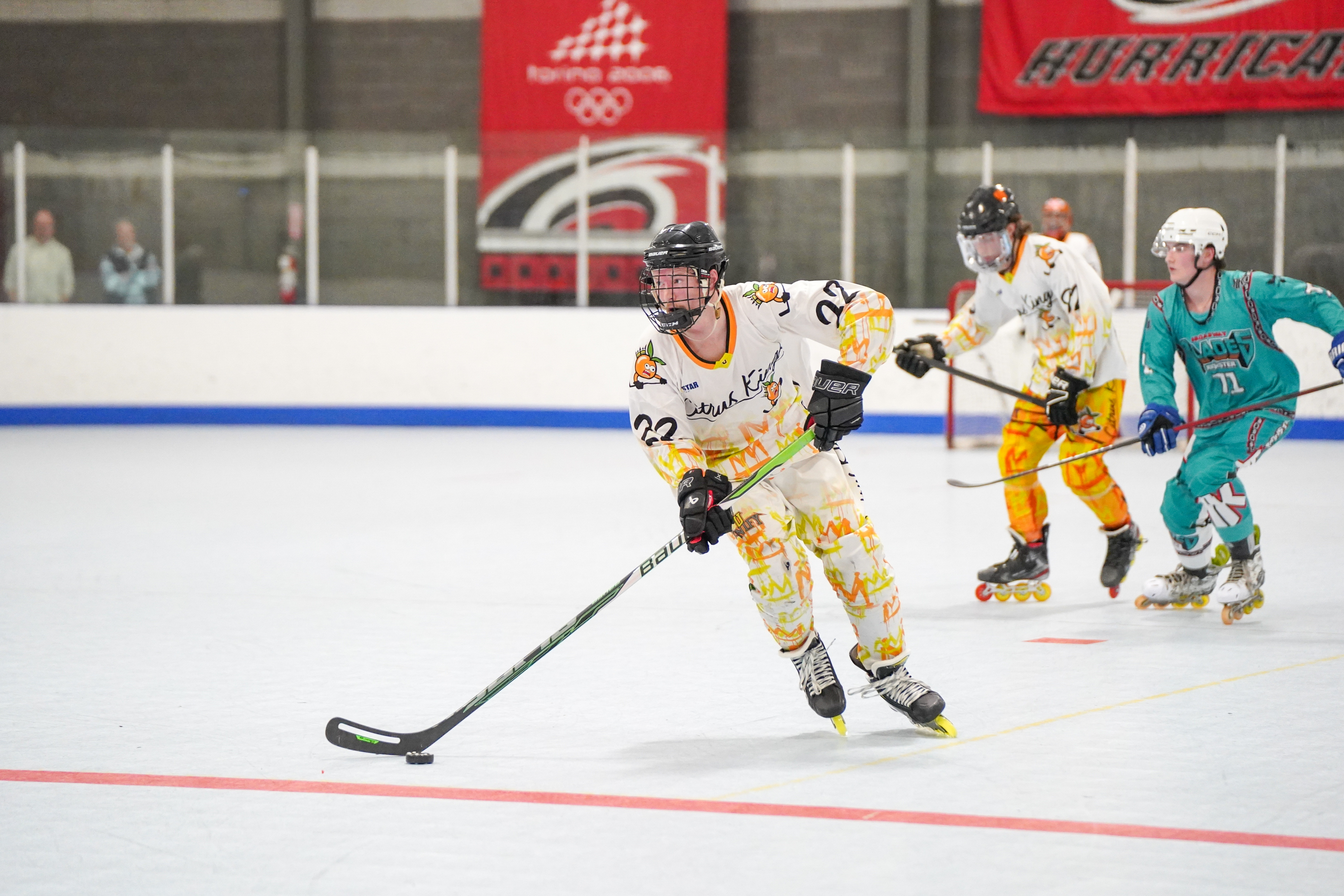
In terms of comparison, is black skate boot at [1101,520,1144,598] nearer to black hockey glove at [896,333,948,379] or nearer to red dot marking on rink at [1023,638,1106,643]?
red dot marking on rink at [1023,638,1106,643]

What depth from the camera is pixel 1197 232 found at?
168 inches

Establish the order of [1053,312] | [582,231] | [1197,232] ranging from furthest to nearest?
[582,231] → [1053,312] → [1197,232]

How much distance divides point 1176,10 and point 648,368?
396 inches

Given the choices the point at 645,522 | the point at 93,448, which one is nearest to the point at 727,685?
the point at 645,522

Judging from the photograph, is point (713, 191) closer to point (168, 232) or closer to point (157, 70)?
point (168, 232)

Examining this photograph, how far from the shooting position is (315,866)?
235 cm

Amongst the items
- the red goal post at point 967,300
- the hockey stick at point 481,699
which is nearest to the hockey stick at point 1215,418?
the hockey stick at point 481,699

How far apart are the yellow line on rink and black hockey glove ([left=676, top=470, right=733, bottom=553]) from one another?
0.46 m

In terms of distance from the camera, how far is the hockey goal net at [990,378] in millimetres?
9500

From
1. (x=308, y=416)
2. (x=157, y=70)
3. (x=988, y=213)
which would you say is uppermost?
(x=157, y=70)

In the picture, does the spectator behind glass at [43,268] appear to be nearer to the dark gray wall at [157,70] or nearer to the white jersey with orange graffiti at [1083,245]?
the dark gray wall at [157,70]

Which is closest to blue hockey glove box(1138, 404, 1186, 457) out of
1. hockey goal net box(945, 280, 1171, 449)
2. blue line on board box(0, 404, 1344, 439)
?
hockey goal net box(945, 280, 1171, 449)

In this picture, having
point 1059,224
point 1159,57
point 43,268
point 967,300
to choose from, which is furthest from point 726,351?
point 1159,57

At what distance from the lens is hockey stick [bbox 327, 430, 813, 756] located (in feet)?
9.73
